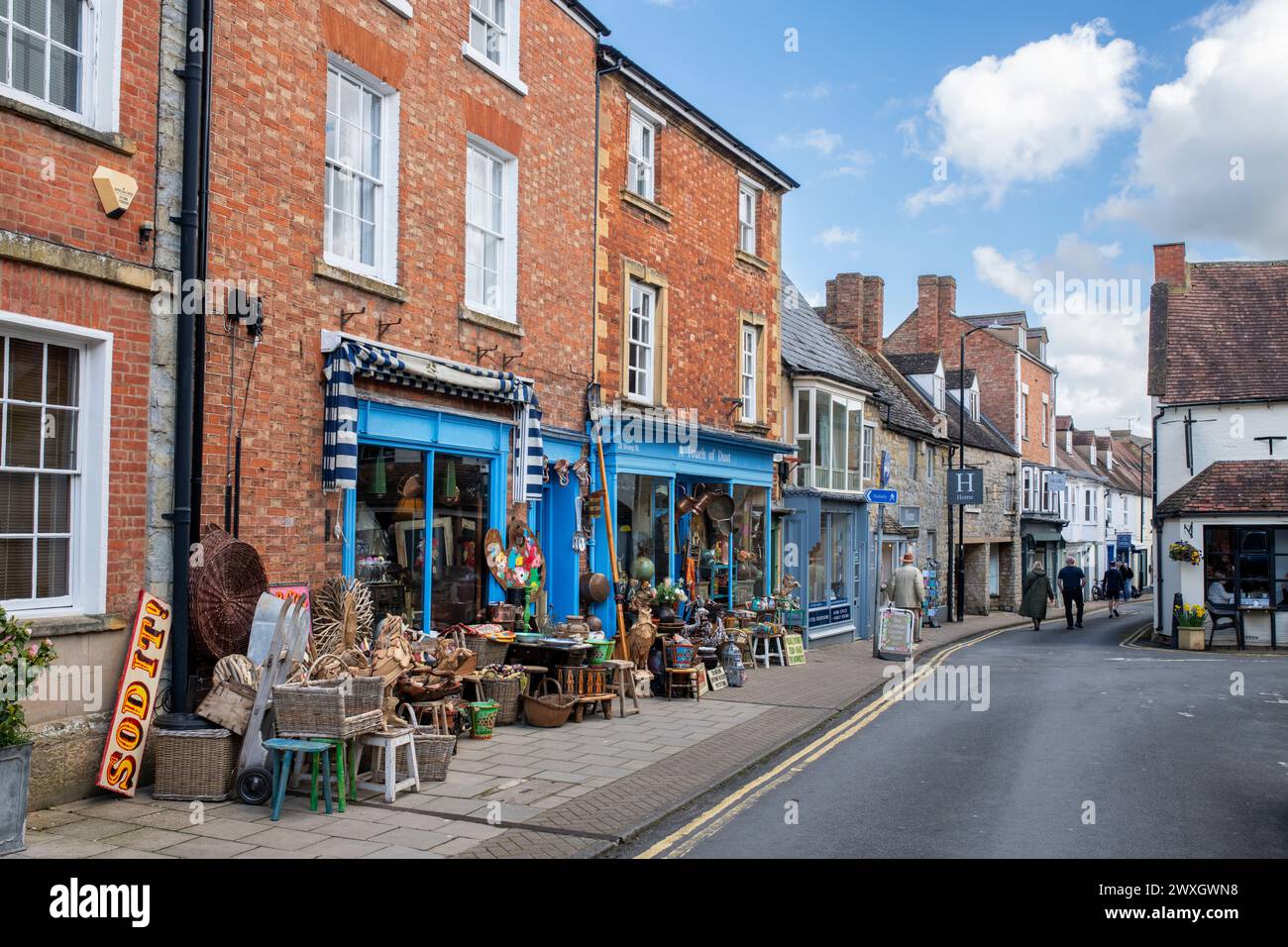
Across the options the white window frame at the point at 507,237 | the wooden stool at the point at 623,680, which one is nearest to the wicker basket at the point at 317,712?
the wooden stool at the point at 623,680

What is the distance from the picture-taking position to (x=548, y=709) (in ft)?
36.6

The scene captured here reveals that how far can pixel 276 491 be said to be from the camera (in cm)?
947

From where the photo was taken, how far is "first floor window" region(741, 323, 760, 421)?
20.6 metres

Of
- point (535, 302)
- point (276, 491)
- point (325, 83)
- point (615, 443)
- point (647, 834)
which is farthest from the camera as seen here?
point (615, 443)

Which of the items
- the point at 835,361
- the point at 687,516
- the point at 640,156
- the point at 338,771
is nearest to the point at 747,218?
the point at 640,156

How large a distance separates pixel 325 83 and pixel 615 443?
660cm

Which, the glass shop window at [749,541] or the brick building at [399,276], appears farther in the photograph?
the glass shop window at [749,541]

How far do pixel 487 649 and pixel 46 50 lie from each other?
6.92 m

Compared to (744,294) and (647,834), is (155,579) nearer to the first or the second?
(647,834)

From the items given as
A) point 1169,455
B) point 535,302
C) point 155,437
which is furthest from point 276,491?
point 1169,455

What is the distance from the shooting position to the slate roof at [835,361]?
2323cm

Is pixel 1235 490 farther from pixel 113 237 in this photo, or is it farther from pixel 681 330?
pixel 113 237

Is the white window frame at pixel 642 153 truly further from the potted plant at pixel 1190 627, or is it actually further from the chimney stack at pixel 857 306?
the chimney stack at pixel 857 306

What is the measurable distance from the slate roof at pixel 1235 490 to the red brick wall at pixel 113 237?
2311 cm
